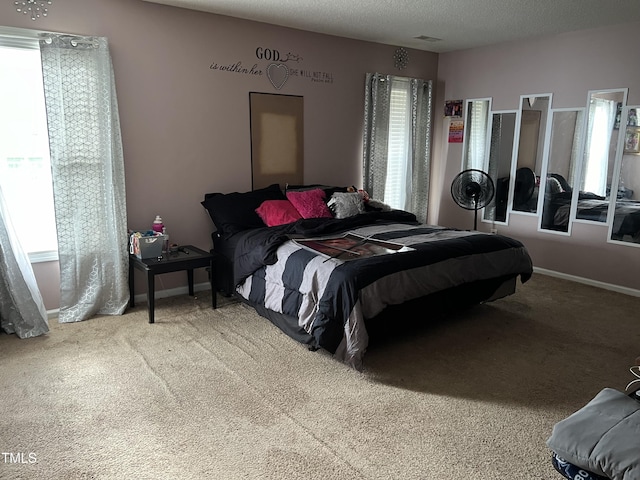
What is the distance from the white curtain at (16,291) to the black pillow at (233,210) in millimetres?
1426

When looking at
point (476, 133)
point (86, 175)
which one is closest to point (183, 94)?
point (86, 175)

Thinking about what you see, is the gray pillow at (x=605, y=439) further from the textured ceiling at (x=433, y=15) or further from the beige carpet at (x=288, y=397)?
the textured ceiling at (x=433, y=15)

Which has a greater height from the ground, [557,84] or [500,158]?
[557,84]

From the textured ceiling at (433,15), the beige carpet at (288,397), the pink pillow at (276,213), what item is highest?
the textured ceiling at (433,15)

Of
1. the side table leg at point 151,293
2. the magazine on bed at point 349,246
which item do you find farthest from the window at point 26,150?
the magazine on bed at point 349,246

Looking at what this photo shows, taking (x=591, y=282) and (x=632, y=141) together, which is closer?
(x=632, y=141)

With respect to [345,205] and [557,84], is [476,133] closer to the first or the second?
[557,84]

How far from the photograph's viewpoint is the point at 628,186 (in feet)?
14.1

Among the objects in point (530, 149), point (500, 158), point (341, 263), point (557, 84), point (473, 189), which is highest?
point (557, 84)

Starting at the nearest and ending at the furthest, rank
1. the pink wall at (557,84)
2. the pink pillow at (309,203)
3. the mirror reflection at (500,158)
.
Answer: the pink pillow at (309,203)
the pink wall at (557,84)
the mirror reflection at (500,158)

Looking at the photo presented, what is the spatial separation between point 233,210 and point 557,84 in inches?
135

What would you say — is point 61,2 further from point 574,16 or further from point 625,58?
point 625,58

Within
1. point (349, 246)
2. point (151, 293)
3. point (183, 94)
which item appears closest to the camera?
point (349, 246)

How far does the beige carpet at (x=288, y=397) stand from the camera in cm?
206
